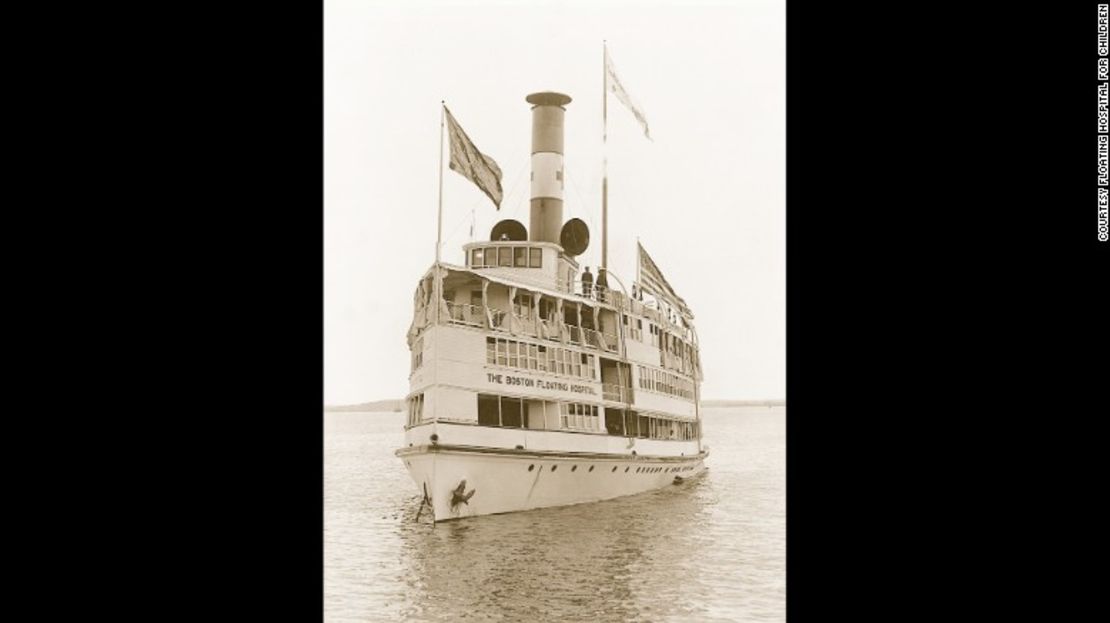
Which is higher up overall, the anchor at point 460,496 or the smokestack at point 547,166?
the smokestack at point 547,166

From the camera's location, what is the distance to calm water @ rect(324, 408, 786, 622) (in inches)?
482

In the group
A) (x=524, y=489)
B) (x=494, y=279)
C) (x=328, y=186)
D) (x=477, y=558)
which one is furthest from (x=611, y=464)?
(x=328, y=186)

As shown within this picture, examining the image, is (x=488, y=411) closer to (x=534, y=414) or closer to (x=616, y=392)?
(x=534, y=414)

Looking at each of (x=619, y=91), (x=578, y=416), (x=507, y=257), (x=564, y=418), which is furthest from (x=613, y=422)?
(x=619, y=91)

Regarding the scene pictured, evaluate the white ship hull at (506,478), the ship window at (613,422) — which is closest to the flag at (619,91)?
the white ship hull at (506,478)

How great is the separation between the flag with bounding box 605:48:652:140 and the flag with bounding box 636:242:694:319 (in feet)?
7.24

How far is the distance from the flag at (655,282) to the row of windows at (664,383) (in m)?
6.21

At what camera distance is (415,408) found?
744 inches

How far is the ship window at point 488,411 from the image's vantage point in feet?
62.2

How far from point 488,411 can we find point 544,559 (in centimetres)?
504

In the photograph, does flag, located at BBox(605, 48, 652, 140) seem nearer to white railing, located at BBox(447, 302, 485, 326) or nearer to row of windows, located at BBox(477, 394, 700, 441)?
white railing, located at BBox(447, 302, 485, 326)

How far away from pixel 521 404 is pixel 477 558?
537cm

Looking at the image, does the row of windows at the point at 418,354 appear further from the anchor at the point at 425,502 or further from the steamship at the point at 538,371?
the anchor at the point at 425,502
